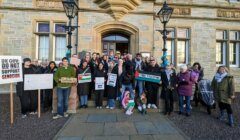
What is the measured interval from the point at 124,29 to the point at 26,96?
7.09 metres

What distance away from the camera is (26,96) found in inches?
280

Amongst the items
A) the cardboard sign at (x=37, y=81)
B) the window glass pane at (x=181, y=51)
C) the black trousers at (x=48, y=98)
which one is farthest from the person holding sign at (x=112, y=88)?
the window glass pane at (x=181, y=51)

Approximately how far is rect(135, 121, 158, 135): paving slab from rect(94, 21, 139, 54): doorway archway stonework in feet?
22.0

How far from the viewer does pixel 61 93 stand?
696 centimetres

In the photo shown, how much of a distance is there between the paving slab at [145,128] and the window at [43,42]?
8.73m

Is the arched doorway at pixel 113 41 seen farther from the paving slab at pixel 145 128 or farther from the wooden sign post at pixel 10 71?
the paving slab at pixel 145 128

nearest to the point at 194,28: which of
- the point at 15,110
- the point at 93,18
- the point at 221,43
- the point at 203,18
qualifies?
the point at 203,18

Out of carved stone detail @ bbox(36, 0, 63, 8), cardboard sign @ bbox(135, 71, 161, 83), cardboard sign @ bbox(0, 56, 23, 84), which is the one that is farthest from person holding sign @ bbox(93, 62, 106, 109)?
carved stone detail @ bbox(36, 0, 63, 8)

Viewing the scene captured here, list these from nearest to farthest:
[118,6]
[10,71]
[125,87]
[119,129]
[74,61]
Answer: [119,129] → [10,71] → [125,87] → [74,61] → [118,6]

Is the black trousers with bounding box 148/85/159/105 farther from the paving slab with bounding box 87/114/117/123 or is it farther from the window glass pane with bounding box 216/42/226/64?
the window glass pane with bounding box 216/42/226/64

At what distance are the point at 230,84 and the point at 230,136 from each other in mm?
1835

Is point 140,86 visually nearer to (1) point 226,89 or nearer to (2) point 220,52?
(1) point 226,89

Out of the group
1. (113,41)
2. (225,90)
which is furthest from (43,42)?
(225,90)

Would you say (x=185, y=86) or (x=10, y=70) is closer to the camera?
(x=10, y=70)
